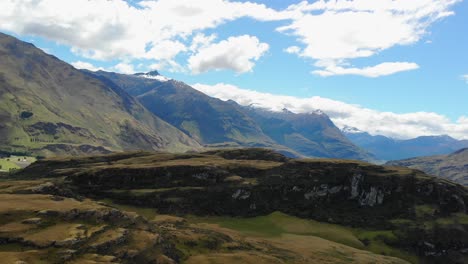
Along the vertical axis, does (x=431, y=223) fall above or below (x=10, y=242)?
below

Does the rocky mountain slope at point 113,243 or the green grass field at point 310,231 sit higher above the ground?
the rocky mountain slope at point 113,243

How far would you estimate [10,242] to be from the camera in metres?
92.1

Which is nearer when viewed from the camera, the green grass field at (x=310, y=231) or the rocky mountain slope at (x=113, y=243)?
the rocky mountain slope at (x=113, y=243)

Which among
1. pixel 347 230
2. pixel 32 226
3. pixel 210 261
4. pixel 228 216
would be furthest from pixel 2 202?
pixel 347 230

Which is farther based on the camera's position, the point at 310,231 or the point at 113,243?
the point at 310,231

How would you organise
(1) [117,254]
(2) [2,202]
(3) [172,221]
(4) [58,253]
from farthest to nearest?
(3) [172,221]
(2) [2,202]
(1) [117,254]
(4) [58,253]

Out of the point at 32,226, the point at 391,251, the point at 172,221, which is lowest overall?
the point at 391,251

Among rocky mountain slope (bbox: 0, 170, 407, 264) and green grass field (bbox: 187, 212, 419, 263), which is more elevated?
rocky mountain slope (bbox: 0, 170, 407, 264)

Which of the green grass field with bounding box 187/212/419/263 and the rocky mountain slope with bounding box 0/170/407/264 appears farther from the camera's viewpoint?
the green grass field with bounding box 187/212/419/263

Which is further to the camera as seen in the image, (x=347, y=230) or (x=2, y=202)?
(x=347, y=230)

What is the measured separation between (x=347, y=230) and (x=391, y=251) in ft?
68.4

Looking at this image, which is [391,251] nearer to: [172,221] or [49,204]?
[172,221]

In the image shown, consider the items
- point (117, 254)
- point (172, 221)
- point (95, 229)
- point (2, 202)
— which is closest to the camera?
point (117, 254)

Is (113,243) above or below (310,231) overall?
above
